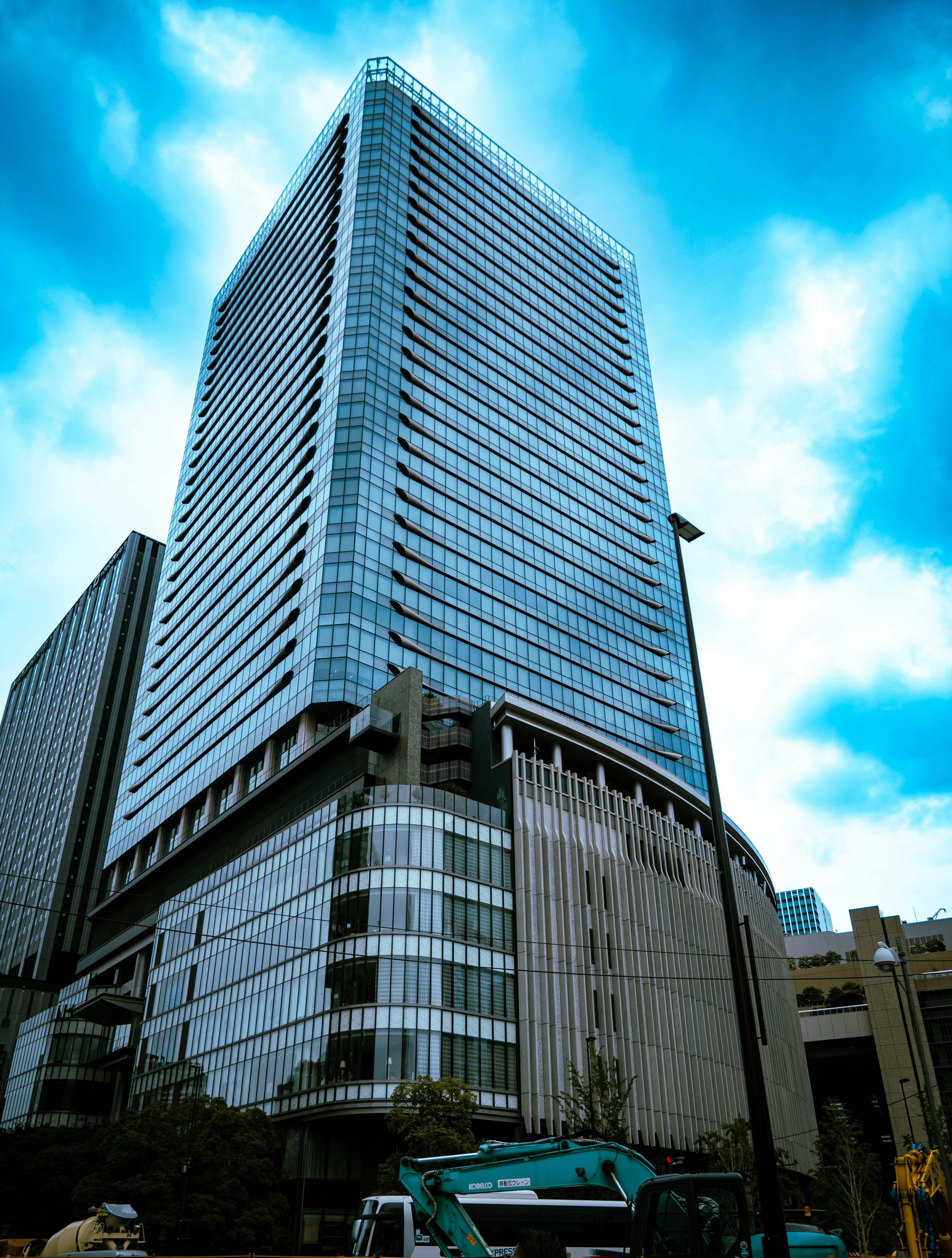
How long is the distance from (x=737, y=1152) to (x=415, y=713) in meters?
35.3

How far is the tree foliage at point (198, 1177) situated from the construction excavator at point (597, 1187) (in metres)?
29.4

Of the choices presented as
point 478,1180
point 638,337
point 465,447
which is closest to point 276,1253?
point 478,1180

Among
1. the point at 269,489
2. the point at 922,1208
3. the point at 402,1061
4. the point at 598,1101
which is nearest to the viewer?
the point at 922,1208

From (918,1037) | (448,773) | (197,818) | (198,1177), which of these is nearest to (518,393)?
(448,773)

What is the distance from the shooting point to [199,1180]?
45688 mm

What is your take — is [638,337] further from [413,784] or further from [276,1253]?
[276,1253]

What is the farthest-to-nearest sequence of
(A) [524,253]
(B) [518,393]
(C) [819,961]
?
(A) [524,253] → (C) [819,961] → (B) [518,393]

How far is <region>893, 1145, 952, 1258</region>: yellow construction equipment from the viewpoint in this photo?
85.9 ft

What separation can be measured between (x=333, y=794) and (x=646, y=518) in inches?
2848

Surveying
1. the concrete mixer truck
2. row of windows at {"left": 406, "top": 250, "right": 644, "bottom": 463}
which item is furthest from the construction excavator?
row of windows at {"left": 406, "top": 250, "right": 644, "bottom": 463}

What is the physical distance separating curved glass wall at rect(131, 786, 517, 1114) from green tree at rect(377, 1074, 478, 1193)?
773cm

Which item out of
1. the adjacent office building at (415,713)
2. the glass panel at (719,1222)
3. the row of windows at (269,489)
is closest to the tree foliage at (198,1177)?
the adjacent office building at (415,713)

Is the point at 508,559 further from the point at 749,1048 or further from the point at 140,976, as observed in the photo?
the point at 749,1048

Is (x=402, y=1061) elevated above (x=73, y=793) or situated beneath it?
situated beneath
